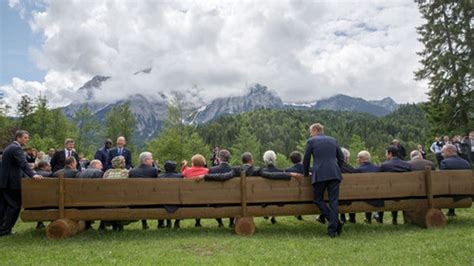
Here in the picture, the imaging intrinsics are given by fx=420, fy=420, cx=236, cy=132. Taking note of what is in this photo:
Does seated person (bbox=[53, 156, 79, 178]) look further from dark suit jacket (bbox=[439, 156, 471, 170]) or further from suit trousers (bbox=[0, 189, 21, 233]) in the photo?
dark suit jacket (bbox=[439, 156, 471, 170])

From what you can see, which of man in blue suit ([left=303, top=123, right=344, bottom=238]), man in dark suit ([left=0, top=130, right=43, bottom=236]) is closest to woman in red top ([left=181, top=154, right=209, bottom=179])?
man in blue suit ([left=303, top=123, right=344, bottom=238])

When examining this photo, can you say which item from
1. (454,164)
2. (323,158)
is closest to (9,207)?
(323,158)

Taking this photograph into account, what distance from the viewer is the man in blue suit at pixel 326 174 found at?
7.98 m

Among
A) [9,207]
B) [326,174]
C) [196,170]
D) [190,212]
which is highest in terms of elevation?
[196,170]

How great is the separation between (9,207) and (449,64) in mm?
25433

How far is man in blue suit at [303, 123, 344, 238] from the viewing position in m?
7.98

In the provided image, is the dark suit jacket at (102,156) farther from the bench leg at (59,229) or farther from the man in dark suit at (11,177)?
the bench leg at (59,229)

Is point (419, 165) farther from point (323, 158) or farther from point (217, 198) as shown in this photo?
point (217, 198)

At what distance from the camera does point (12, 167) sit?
8.68m

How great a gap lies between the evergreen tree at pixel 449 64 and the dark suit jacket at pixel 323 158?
20494 mm

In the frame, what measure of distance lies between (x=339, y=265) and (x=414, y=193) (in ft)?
12.2

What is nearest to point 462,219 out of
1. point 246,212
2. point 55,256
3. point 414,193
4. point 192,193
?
point 414,193

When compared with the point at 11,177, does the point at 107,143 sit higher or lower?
higher

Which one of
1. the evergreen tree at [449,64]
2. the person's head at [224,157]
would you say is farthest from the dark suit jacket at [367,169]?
the evergreen tree at [449,64]
